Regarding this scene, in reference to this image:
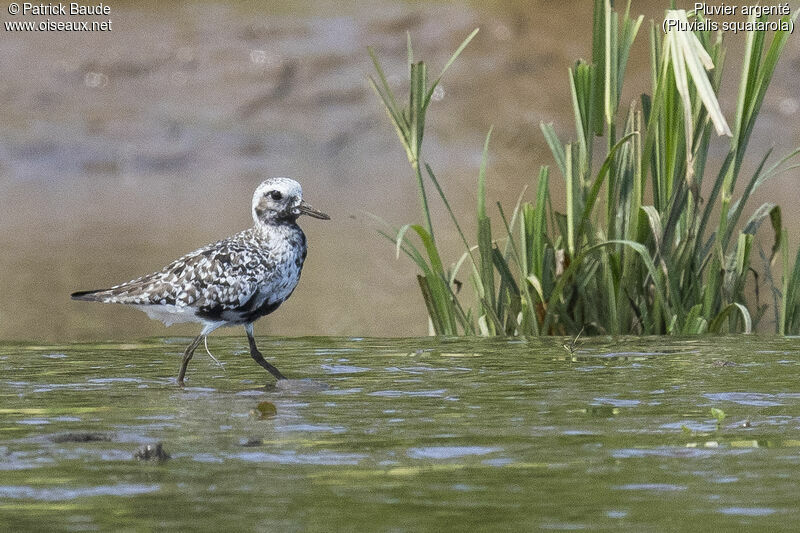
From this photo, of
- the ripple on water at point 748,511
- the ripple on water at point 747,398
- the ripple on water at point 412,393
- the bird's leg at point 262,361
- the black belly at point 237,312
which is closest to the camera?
the ripple on water at point 748,511

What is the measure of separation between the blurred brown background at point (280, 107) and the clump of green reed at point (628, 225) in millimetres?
10706

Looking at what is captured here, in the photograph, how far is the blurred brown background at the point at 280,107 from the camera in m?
21.5

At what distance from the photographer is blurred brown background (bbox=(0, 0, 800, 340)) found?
21547 millimetres

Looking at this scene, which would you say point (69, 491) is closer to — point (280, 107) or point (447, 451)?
point (447, 451)

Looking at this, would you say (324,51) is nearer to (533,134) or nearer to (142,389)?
(533,134)

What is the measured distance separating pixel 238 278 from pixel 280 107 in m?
17.2

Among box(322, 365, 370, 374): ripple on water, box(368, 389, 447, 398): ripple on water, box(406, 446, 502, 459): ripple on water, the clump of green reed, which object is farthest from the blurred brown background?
box(406, 446, 502, 459): ripple on water

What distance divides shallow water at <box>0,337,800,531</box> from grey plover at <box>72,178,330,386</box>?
324 millimetres

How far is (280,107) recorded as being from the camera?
945 inches

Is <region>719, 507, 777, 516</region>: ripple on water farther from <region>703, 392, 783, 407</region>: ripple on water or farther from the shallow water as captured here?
<region>703, 392, 783, 407</region>: ripple on water

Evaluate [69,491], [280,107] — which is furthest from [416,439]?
[280,107]

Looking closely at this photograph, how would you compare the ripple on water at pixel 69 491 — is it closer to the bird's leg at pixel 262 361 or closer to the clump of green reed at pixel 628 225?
the bird's leg at pixel 262 361

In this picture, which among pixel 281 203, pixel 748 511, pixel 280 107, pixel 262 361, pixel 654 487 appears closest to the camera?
pixel 748 511

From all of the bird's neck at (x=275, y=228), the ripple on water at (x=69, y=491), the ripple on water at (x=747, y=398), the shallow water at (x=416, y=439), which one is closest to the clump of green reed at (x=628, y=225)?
the shallow water at (x=416, y=439)
